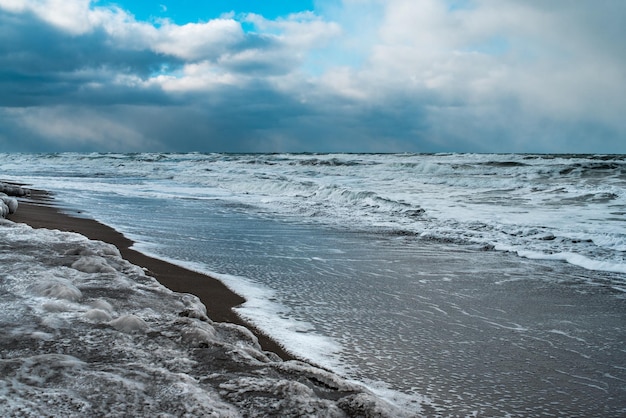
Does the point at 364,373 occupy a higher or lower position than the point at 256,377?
lower

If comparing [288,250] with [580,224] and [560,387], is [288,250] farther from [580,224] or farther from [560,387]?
[580,224]

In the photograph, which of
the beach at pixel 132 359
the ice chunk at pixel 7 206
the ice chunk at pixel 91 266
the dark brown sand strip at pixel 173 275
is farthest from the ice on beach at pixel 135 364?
the ice chunk at pixel 7 206

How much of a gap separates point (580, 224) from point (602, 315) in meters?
5.45

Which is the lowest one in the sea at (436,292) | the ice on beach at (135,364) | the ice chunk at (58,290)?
the sea at (436,292)

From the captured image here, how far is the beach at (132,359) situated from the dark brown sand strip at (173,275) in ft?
0.12

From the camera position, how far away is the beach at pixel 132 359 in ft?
5.28

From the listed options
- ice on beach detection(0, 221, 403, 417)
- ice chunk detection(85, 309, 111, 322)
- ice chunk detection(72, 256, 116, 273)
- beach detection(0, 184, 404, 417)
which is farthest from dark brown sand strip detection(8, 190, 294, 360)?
ice chunk detection(85, 309, 111, 322)

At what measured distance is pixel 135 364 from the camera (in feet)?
6.36

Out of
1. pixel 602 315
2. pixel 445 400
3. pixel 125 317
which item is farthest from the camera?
pixel 602 315

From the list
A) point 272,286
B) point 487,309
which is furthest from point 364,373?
point 272,286

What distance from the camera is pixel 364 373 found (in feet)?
8.27

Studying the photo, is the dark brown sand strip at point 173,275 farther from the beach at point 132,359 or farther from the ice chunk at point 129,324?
the ice chunk at point 129,324

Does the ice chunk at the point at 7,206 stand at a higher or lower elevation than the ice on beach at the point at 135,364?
higher

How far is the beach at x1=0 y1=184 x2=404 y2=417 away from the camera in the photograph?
1.61 m
